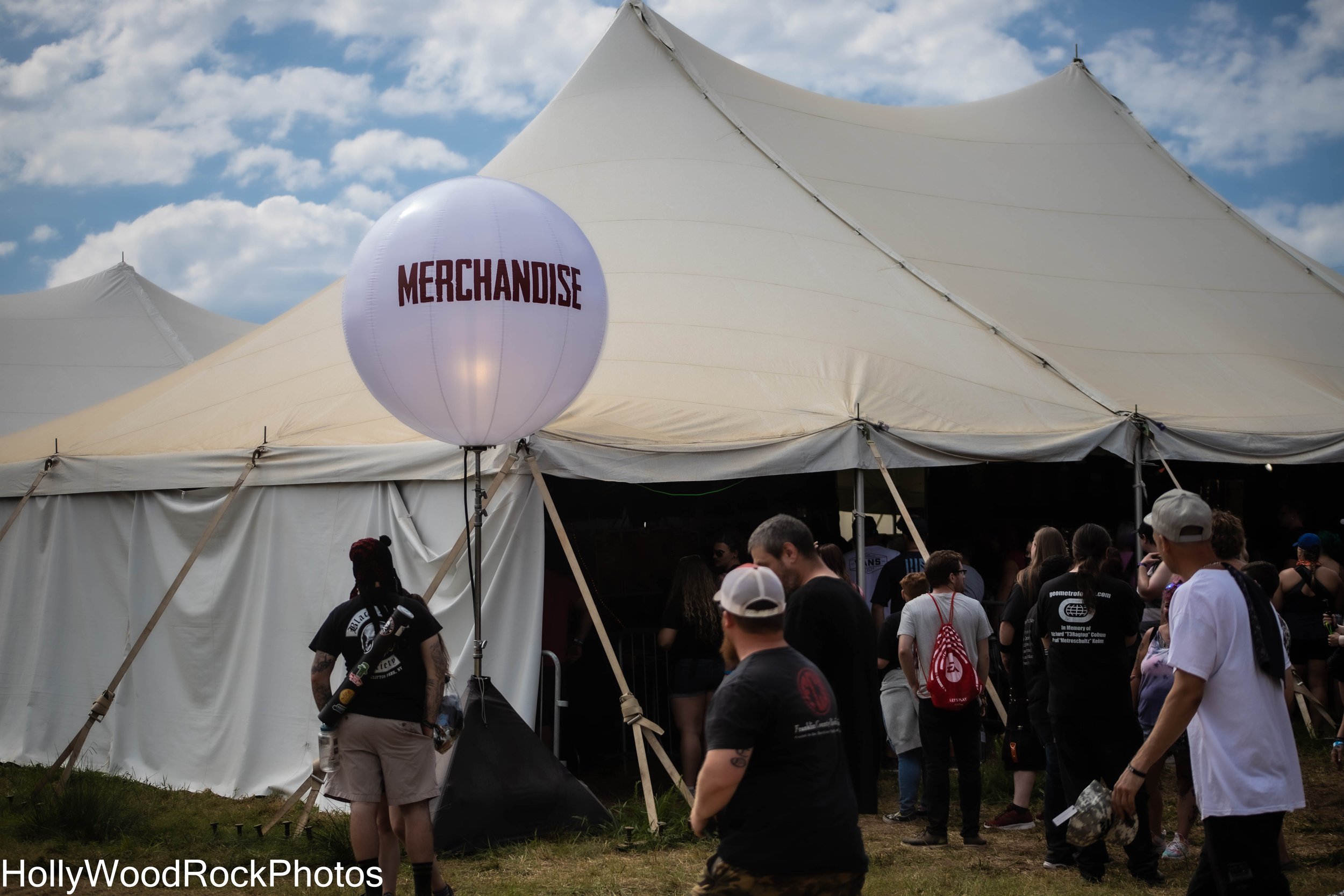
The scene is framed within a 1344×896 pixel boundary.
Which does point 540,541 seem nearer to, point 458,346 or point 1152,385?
point 458,346

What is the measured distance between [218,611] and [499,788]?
279 cm

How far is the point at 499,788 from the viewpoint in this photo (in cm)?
562

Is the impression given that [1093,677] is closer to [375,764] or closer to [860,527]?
[860,527]

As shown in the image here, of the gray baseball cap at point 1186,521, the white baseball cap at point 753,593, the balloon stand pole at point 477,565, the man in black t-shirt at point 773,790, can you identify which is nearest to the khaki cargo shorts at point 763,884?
the man in black t-shirt at point 773,790

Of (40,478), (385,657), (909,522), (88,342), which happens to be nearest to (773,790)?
(385,657)

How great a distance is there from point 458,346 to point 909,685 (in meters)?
2.70

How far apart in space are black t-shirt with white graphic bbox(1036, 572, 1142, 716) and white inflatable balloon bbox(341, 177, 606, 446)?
2.46 meters

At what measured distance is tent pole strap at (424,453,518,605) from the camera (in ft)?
20.3

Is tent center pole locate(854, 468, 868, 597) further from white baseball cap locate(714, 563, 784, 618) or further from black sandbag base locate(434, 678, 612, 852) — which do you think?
white baseball cap locate(714, 563, 784, 618)

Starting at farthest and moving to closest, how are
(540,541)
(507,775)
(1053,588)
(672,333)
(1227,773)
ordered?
(672,333) < (540,541) < (507,775) < (1053,588) < (1227,773)

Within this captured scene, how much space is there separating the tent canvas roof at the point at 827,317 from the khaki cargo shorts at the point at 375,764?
2.09m

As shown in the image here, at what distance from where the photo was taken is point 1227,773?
3.22m

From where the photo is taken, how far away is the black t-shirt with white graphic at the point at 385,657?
459 cm

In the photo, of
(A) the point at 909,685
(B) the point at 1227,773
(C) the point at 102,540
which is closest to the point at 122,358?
(C) the point at 102,540
